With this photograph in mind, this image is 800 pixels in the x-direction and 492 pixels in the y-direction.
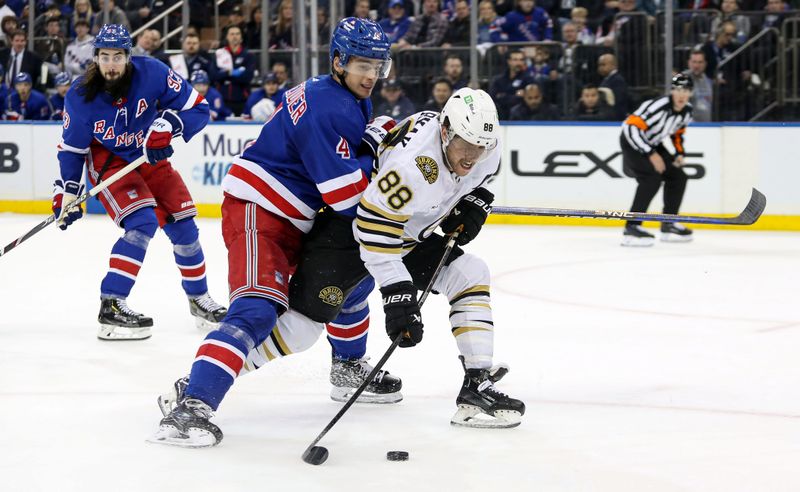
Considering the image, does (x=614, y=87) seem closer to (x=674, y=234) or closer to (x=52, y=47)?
(x=674, y=234)

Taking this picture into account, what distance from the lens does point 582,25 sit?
955 cm

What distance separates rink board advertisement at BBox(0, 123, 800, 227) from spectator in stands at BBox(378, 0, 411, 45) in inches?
57.3

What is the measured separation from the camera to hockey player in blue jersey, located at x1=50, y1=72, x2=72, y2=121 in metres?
10.3

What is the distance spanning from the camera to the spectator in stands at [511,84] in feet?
30.8

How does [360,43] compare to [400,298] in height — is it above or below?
above

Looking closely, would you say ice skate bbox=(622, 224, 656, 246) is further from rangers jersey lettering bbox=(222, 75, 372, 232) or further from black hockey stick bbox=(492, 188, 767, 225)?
rangers jersey lettering bbox=(222, 75, 372, 232)

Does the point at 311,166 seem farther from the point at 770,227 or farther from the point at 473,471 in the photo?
the point at 770,227

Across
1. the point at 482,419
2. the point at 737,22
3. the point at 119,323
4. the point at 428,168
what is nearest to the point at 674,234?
the point at 737,22

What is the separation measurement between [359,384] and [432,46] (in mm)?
6320

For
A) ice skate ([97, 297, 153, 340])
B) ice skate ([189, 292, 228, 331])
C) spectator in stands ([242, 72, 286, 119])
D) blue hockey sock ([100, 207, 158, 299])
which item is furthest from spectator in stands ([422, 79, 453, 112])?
ice skate ([97, 297, 153, 340])

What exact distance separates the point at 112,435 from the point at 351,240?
0.88 m

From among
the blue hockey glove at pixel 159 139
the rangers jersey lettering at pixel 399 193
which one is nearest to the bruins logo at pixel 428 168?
the rangers jersey lettering at pixel 399 193

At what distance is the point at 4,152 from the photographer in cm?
1017

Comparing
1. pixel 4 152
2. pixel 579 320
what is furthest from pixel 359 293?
pixel 4 152
